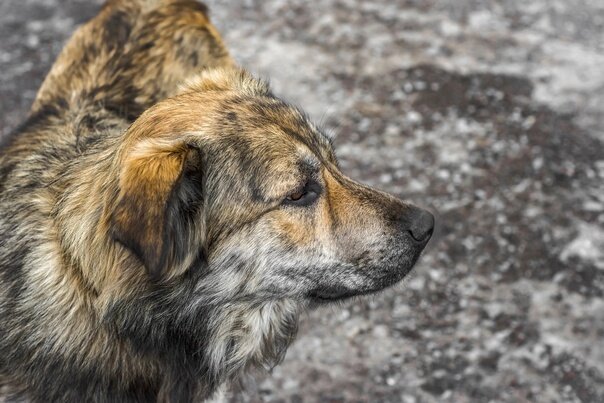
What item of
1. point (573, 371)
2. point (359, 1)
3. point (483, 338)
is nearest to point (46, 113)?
point (483, 338)

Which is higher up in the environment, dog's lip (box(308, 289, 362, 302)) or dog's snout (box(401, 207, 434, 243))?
dog's snout (box(401, 207, 434, 243))

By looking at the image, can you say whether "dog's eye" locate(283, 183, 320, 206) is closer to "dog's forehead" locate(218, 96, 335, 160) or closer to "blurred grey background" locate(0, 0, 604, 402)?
"dog's forehead" locate(218, 96, 335, 160)

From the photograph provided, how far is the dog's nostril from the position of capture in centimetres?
362

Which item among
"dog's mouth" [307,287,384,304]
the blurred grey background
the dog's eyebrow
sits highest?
the dog's eyebrow

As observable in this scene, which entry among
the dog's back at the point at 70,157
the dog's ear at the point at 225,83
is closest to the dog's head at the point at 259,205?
the dog's ear at the point at 225,83

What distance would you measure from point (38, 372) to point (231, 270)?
3.26 ft

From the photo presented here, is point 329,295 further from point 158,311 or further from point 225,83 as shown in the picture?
point 225,83

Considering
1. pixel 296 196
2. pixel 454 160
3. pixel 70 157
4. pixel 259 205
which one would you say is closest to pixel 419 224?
pixel 296 196

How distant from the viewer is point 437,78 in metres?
7.09

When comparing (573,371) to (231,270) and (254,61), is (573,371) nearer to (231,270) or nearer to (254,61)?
(231,270)

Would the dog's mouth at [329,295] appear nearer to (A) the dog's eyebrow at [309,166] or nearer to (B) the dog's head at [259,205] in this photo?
(B) the dog's head at [259,205]

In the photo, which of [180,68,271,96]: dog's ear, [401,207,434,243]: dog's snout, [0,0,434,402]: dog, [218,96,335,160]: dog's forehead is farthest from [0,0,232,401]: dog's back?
[401,207,434,243]: dog's snout

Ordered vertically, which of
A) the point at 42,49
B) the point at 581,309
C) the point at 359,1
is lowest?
the point at 581,309

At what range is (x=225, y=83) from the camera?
152 inches
